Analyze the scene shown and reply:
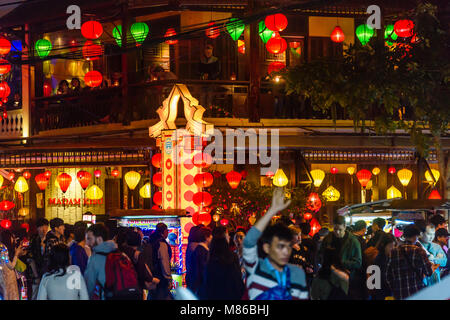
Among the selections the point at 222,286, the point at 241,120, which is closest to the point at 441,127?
the point at 222,286

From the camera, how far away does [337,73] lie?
41.0 feet

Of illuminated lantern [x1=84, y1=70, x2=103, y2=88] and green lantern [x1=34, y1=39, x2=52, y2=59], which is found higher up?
green lantern [x1=34, y1=39, x2=52, y2=59]

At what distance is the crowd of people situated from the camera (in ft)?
23.0

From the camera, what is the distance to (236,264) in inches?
363

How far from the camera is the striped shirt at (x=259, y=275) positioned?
22.8ft

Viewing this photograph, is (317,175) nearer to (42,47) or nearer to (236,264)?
(42,47)

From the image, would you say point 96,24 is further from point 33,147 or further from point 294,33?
point 294,33

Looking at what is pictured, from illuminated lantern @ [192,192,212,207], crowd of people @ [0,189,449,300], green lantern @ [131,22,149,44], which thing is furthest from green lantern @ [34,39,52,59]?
crowd of people @ [0,189,449,300]

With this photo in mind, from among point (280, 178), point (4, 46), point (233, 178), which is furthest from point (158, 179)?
point (4, 46)

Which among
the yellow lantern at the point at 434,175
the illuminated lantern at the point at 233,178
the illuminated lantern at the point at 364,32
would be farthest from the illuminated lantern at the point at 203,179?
the yellow lantern at the point at 434,175

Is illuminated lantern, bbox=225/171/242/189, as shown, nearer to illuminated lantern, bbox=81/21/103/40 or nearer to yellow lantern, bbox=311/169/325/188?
yellow lantern, bbox=311/169/325/188

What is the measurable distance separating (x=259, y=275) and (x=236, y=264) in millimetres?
2258

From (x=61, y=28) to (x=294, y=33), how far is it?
712cm

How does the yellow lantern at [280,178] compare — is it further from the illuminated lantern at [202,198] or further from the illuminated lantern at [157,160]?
the illuminated lantern at [202,198]
